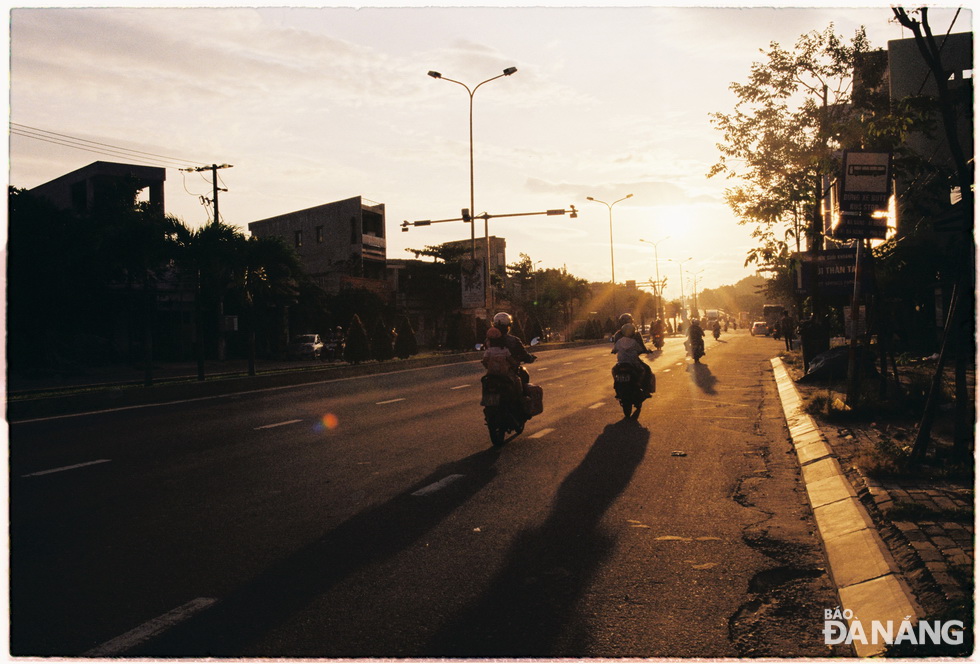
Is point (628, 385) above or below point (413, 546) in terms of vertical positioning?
above

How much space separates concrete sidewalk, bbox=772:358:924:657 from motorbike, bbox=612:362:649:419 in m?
3.99

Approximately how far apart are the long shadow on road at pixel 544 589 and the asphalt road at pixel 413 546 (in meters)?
0.02

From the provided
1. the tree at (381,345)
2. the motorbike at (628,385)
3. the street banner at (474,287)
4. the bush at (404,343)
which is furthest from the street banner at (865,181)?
the street banner at (474,287)

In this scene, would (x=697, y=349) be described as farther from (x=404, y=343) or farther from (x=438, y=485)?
(x=438, y=485)

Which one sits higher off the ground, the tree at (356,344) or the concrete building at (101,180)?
the concrete building at (101,180)

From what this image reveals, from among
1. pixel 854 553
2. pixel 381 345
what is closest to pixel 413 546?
pixel 854 553

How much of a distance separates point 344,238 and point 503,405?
2211 inches

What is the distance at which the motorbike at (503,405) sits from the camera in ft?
32.2

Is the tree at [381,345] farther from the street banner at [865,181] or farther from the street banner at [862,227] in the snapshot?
the street banner at [865,181]

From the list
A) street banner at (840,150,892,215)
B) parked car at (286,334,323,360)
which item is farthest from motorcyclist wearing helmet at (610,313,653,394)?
parked car at (286,334,323,360)

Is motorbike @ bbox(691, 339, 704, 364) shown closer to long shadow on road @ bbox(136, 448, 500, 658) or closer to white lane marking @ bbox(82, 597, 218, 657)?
long shadow on road @ bbox(136, 448, 500, 658)

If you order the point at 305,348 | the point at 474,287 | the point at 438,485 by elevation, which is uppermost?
the point at 474,287

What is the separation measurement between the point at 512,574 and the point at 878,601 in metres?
1.98

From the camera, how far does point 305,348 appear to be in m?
45.9
